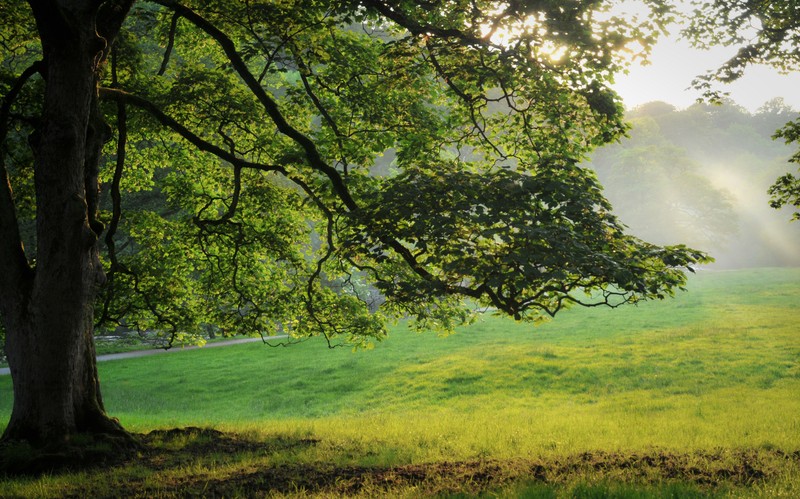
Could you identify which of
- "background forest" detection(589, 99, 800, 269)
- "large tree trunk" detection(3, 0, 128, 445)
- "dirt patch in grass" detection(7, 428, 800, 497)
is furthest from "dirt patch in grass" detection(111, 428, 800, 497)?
"background forest" detection(589, 99, 800, 269)

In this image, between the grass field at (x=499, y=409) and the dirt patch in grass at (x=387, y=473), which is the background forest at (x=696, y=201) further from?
the dirt patch in grass at (x=387, y=473)

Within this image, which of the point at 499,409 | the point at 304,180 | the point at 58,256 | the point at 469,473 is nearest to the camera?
the point at 469,473

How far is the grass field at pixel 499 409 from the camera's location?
7.48 m

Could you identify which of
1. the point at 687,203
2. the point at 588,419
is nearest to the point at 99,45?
the point at 588,419

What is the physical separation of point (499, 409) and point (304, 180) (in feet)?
32.4

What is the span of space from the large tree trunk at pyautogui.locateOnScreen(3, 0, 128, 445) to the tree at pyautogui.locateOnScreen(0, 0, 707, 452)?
0.10 feet

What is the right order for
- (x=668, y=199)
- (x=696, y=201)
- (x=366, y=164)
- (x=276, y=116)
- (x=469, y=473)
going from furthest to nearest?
(x=668, y=199) < (x=696, y=201) < (x=366, y=164) < (x=276, y=116) < (x=469, y=473)

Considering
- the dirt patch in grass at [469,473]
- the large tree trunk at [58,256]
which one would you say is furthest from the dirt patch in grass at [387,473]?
the large tree trunk at [58,256]

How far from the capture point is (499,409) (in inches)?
747

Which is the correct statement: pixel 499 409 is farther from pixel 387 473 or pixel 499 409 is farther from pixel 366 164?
pixel 387 473

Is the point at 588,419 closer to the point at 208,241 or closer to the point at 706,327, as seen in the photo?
the point at 208,241

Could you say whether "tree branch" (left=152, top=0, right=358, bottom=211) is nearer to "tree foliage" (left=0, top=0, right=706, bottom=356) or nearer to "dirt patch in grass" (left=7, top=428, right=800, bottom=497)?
"tree foliage" (left=0, top=0, right=706, bottom=356)

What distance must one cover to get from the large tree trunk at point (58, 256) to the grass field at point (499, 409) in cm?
140

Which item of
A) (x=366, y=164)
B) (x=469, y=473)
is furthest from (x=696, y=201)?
(x=469, y=473)
